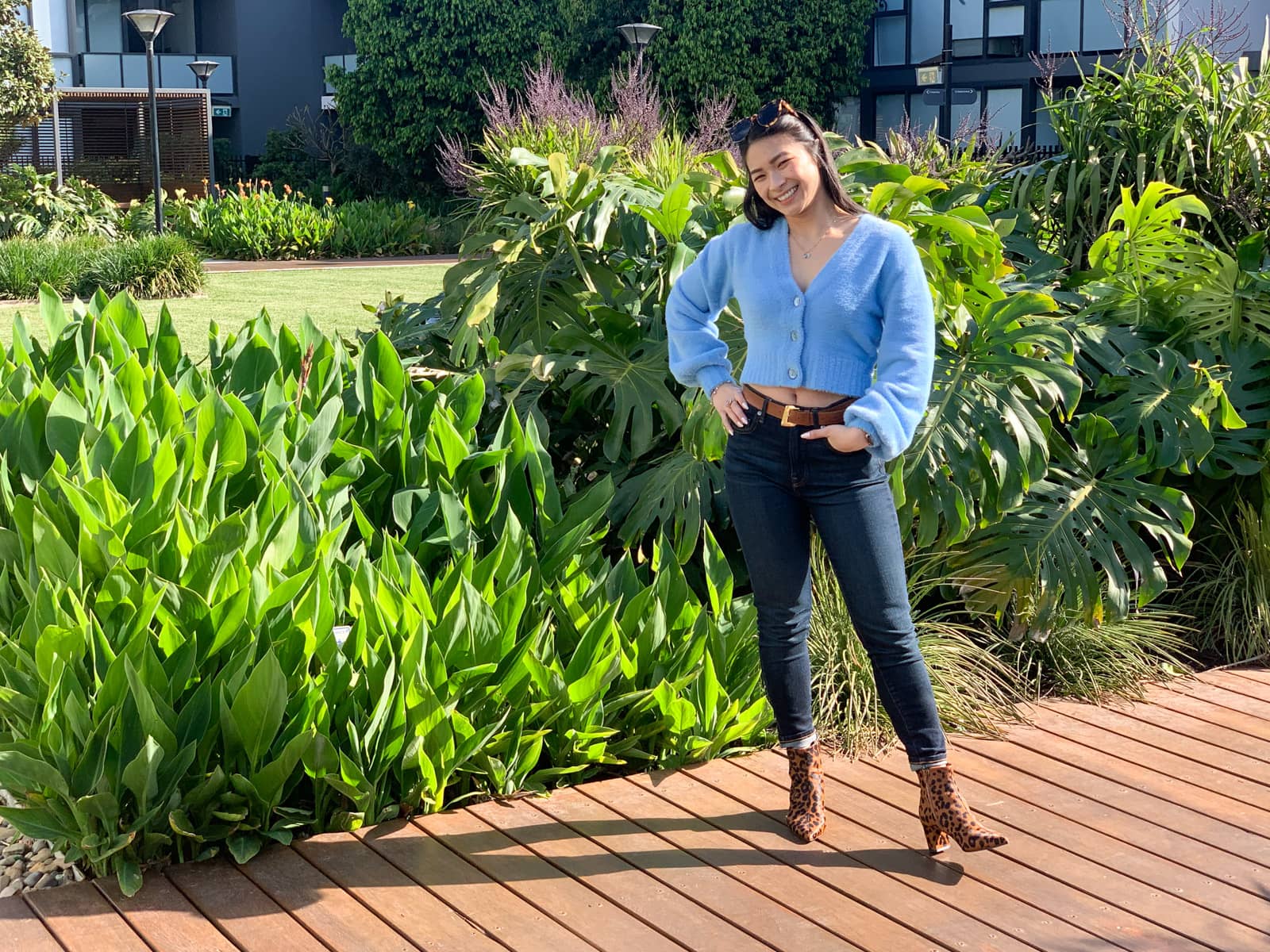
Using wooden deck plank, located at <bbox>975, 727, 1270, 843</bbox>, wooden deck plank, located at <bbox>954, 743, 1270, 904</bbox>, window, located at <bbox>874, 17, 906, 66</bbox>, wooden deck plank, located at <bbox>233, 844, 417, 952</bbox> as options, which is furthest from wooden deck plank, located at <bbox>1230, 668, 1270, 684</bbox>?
window, located at <bbox>874, 17, 906, 66</bbox>

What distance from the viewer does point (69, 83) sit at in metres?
33.3

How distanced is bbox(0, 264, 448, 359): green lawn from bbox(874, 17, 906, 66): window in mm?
12571

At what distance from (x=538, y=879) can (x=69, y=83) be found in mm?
34348

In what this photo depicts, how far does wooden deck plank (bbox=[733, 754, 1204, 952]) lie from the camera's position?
289 centimetres

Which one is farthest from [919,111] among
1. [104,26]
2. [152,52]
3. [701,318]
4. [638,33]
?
[701,318]

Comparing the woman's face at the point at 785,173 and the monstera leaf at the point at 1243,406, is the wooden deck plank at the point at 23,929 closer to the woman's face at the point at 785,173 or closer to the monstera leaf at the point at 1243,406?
the woman's face at the point at 785,173

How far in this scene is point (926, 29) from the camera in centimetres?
2797

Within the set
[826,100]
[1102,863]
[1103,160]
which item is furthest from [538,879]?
[826,100]

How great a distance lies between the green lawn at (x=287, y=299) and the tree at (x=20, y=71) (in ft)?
17.8

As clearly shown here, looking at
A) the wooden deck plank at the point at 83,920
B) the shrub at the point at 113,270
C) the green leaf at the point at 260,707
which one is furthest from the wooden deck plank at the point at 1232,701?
the shrub at the point at 113,270

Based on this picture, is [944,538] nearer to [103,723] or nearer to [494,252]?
[494,252]

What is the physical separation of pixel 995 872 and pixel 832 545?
31.8 inches

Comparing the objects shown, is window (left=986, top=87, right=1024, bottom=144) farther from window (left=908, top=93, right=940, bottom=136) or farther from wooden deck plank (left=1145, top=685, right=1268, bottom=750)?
wooden deck plank (left=1145, top=685, right=1268, bottom=750)

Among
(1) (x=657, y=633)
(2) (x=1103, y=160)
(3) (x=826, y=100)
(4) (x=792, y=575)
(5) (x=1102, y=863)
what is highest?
(3) (x=826, y=100)
